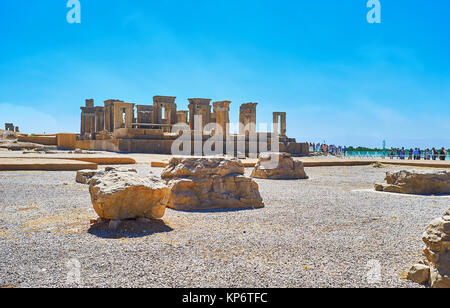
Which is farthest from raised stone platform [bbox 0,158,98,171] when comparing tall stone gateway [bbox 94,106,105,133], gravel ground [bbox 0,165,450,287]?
tall stone gateway [bbox 94,106,105,133]

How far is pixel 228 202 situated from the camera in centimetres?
669

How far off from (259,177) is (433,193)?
535cm

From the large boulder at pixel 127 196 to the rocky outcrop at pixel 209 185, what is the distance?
134 centimetres

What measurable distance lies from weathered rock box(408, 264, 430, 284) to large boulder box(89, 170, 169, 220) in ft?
10.7

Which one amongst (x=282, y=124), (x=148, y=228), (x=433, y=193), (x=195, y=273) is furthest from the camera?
(x=282, y=124)

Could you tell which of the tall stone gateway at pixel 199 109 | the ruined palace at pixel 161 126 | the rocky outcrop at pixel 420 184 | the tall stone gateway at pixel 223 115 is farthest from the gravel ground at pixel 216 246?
the tall stone gateway at pixel 199 109

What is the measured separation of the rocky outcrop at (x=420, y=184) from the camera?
8.88 m

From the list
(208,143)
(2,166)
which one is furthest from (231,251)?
(208,143)

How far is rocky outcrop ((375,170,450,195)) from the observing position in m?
8.88

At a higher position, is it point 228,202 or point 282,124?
point 282,124

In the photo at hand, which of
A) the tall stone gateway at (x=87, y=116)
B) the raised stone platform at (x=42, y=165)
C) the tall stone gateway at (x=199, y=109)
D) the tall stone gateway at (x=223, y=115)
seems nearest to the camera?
the raised stone platform at (x=42, y=165)

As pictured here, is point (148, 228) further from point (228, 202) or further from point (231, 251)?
point (228, 202)

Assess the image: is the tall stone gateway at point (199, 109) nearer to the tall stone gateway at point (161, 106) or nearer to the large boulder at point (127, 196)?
the tall stone gateway at point (161, 106)

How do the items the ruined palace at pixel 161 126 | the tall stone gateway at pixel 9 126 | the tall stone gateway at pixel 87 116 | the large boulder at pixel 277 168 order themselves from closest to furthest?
1. the large boulder at pixel 277 168
2. the ruined palace at pixel 161 126
3. the tall stone gateway at pixel 87 116
4. the tall stone gateway at pixel 9 126
